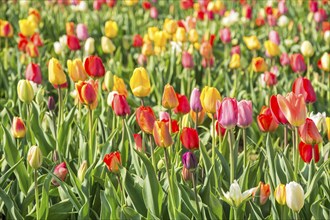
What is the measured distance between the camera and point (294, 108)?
239cm

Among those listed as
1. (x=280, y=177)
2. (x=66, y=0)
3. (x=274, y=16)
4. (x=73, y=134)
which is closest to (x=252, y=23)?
(x=274, y=16)

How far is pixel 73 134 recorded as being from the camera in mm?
3484

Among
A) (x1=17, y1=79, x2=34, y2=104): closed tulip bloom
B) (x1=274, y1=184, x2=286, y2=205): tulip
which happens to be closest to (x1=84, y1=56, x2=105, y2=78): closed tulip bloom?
(x1=17, y1=79, x2=34, y2=104): closed tulip bloom

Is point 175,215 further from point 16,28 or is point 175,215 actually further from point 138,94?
point 16,28

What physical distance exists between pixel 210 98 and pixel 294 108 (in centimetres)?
44

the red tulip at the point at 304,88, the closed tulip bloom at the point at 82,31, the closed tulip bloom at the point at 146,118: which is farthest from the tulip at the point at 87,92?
the closed tulip bloom at the point at 82,31

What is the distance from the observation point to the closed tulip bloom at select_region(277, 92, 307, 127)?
2.38m

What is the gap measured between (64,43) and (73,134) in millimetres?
1948

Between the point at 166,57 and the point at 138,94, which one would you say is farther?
the point at 166,57

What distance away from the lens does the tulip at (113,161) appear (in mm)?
2611

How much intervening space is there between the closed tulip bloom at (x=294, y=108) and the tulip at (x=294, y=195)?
247 mm

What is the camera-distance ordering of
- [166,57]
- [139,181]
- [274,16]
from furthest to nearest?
[274,16] < [166,57] < [139,181]

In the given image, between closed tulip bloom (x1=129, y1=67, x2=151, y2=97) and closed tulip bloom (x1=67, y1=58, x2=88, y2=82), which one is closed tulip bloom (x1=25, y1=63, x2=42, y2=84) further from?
closed tulip bloom (x1=129, y1=67, x2=151, y2=97)

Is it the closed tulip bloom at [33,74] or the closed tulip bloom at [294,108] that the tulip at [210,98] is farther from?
the closed tulip bloom at [33,74]
